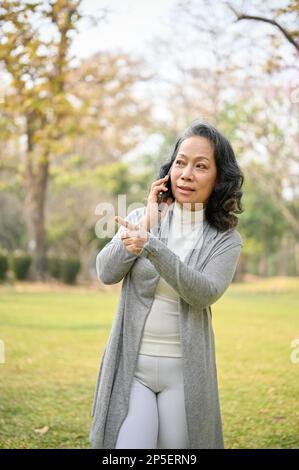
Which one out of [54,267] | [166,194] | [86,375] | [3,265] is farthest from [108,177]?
[166,194]

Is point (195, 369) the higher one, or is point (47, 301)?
point (195, 369)

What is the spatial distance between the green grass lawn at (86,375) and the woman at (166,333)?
1.69 meters

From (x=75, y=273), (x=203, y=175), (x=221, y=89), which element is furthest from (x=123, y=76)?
(x=203, y=175)

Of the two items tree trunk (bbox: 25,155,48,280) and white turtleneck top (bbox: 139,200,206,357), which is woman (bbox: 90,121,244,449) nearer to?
white turtleneck top (bbox: 139,200,206,357)

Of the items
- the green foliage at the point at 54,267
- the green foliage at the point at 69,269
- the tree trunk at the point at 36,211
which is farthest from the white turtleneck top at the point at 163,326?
the green foliage at the point at 54,267

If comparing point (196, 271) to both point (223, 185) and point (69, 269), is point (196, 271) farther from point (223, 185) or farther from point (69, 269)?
point (69, 269)

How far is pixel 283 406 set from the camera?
452 centimetres

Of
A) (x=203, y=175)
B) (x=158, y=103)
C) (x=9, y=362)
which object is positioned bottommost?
(x=9, y=362)

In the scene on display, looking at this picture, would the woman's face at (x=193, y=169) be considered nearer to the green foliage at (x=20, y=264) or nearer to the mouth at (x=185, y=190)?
the mouth at (x=185, y=190)

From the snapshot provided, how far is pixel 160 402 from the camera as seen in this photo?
196 centimetres

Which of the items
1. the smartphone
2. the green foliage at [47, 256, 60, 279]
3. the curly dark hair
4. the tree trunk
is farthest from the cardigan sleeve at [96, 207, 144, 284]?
the green foliage at [47, 256, 60, 279]

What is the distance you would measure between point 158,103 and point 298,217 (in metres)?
7.16

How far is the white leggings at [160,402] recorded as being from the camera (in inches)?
→ 76.2

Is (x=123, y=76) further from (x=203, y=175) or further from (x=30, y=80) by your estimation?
(x=203, y=175)
